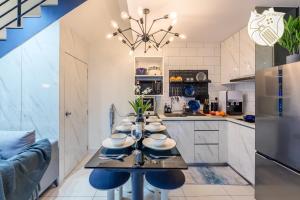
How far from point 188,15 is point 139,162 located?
228 centimetres

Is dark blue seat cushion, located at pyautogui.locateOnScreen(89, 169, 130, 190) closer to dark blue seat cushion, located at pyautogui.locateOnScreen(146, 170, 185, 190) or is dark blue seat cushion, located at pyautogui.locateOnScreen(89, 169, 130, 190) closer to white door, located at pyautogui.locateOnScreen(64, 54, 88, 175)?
dark blue seat cushion, located at pyautogui.locateOnScreen(146, 170, 185, 190)

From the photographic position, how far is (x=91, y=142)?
189 inches

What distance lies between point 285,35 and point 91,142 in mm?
4033

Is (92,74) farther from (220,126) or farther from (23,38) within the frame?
(220,126)

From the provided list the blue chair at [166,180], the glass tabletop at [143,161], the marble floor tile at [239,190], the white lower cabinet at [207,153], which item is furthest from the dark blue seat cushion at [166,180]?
the white lower cabinet at [207,153]

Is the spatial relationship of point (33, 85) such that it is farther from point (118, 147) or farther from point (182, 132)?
point (182, 132)

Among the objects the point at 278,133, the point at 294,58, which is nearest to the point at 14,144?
the point at 278,133

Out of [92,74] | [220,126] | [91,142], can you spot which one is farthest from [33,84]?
[220,126]

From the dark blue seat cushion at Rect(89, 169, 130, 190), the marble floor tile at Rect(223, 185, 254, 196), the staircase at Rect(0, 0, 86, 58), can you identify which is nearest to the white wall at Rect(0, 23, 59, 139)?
the staircase at Rect(0, 0, 86, 58)

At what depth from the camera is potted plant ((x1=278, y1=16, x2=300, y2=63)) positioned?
2158 millimetres

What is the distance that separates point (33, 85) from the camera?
10.0ft

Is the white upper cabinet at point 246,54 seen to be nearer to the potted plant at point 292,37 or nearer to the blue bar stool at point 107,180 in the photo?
the potted plant at point 292,37

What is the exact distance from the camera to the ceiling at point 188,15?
2.64m

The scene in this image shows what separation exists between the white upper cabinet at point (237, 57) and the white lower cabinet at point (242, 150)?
0.88m
